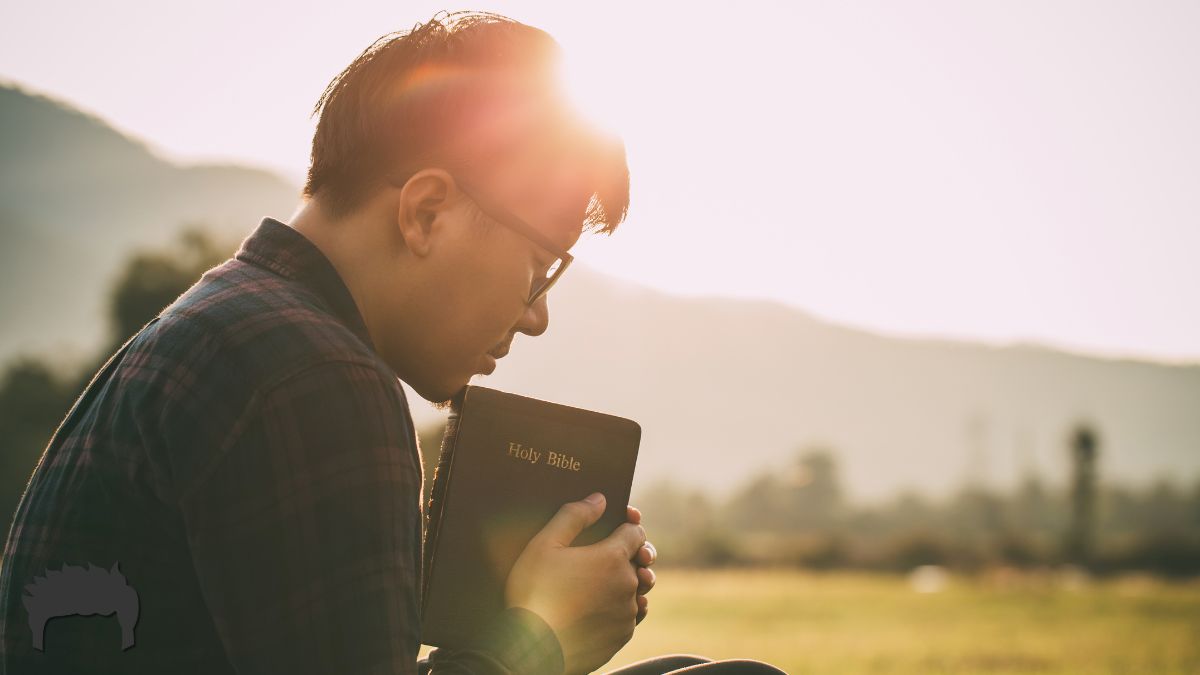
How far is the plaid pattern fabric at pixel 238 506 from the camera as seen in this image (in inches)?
54.0

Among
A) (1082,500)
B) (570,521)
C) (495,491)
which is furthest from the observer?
(1082,500)

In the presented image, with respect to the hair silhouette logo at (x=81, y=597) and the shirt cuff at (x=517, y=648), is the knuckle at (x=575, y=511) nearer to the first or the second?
the shirt cuff at (x=517, y=648)

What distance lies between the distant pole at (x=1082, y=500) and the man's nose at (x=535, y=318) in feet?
203

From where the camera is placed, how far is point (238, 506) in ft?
4.50

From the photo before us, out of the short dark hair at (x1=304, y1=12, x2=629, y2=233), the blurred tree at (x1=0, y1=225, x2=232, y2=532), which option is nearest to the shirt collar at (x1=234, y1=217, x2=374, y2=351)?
the short dark hair at (x1=304, y1=12, x2=629, y2=233)

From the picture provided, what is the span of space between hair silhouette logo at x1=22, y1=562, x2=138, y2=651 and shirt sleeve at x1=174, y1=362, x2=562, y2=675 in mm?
147

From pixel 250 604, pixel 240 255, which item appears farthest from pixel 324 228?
Result: pixel 250 604

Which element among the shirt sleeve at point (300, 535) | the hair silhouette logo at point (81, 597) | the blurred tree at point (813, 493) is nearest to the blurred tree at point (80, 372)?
the hair silhouette logo at point (81, 597)

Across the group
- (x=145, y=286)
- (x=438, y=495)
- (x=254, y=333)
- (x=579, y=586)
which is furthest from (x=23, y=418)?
(x=254, y=333)

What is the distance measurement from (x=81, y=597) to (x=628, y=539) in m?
0.98

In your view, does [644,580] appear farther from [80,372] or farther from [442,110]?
[80,372]

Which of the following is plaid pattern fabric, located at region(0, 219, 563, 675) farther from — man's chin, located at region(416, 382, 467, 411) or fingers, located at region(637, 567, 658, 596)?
fingers, located at region(637, 567, 658, 596)

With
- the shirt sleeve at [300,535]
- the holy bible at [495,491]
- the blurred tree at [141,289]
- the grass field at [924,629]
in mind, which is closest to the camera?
the shirt sleeve at [300,535]

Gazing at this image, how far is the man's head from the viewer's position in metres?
1.82
